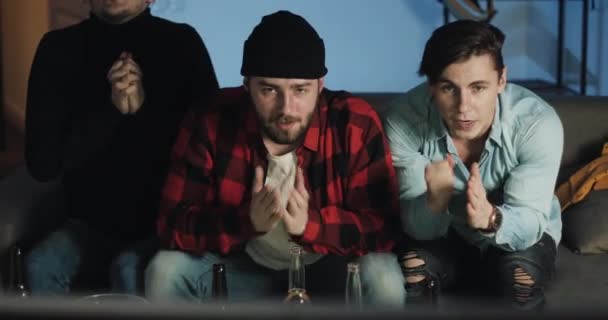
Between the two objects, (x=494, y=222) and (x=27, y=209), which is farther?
(x=27, y=209)

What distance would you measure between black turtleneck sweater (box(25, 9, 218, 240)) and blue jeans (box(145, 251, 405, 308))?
227mm

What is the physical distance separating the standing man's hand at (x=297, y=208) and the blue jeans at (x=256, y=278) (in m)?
0.16

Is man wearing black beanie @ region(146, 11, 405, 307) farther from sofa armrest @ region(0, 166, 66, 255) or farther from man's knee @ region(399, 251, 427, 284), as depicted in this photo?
sofa armrest @ region(0, 166, 66, 255)

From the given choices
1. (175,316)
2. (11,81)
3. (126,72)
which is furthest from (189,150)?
(11,81)

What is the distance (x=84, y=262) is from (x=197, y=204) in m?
0.31

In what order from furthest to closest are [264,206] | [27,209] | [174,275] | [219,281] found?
[27,209], [174,275], [264,206], [219,281]

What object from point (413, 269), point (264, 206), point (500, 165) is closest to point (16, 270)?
point (264, 206)

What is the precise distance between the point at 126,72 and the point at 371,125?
1.80 feet

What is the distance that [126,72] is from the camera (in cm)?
187

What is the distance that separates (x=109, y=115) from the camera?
1921 millimetres

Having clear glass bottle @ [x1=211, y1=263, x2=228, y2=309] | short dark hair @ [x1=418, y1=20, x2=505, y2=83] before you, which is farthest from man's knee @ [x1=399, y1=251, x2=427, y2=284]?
clear glass bottle @ [x1=211, y1=263, x2=228, y2=309]

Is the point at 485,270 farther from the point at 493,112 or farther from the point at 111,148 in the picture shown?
the point at 111,148

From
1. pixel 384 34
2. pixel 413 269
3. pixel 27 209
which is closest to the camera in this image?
pixel 413 269

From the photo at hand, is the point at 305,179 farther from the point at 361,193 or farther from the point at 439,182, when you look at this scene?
the point at 439,182
